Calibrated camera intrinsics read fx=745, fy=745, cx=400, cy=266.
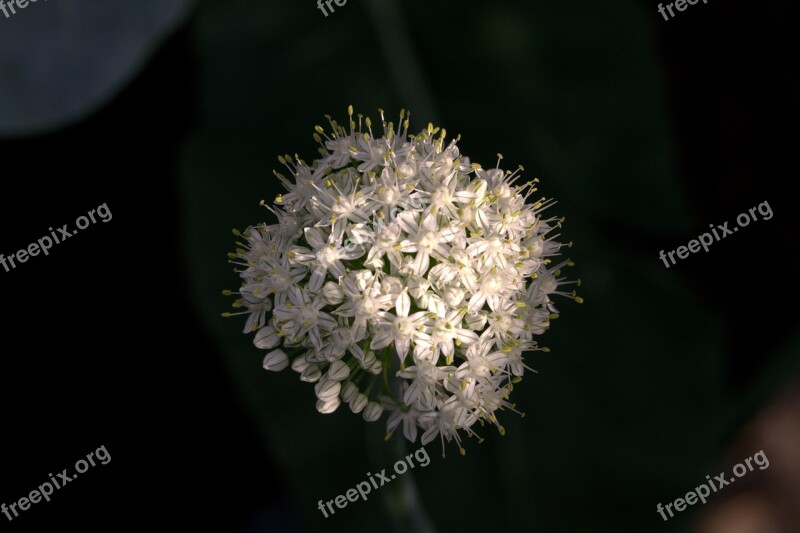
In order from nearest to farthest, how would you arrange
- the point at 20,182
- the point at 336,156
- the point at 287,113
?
the point at 336,156
the point at 287,113
the point at 20,182

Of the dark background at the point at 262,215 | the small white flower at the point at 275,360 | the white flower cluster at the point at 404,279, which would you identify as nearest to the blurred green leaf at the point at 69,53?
the dark background at the point at 262,215

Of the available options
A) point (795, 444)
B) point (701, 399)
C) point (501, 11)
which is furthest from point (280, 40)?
point (795, 444)

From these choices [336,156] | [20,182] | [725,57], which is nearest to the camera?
[336,156]

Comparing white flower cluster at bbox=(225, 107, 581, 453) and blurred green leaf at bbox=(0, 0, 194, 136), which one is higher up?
blurred green leaf at bbox=(0, 0, 194, 136)

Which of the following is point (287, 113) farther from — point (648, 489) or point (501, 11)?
Answer: point (648, 489)

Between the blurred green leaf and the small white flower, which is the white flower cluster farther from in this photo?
the blurred green leaf

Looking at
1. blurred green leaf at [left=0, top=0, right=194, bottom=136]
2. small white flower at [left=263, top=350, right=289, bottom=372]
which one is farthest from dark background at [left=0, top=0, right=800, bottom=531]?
small white flower at [left=263, top=350, right=289, bottom=372]

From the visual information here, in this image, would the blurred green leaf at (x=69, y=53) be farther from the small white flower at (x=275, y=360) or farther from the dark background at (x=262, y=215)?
the small white flower at (x=275, y=360)
